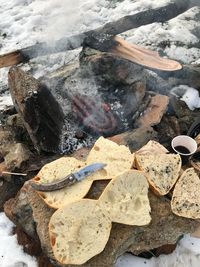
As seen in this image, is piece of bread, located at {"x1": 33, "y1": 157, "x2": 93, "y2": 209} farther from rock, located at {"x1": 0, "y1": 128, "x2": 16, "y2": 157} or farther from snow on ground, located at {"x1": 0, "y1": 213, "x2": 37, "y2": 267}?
rock, located at {"x1": 0, "y1": 128, "x2": 16, "y2": 157}

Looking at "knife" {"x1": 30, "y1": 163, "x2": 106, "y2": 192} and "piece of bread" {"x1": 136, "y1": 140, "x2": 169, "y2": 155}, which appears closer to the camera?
"knife" {"x1": 30, "y1": 163, "x2": 106, "y2": 192}

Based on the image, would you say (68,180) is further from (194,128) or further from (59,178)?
(194,128)

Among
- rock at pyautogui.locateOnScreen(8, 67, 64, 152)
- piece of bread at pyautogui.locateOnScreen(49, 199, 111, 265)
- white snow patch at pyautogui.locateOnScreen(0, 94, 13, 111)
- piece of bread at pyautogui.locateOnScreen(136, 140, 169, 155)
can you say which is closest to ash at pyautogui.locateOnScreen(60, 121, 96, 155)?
rock at pyautogui.locateOnScreen(8, 67, 64, 152)

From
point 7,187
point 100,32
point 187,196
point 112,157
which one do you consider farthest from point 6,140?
point 187,196

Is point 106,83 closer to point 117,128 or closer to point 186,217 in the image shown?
point 117,128

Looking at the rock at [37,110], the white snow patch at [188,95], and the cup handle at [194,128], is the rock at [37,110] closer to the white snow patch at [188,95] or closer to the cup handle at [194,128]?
the cup handle at [194,128]

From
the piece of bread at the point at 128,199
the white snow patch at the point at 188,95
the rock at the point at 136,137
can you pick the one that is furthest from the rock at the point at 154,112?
the piece of bread at the point at 128,199

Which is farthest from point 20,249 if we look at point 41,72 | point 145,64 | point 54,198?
point 41,72
